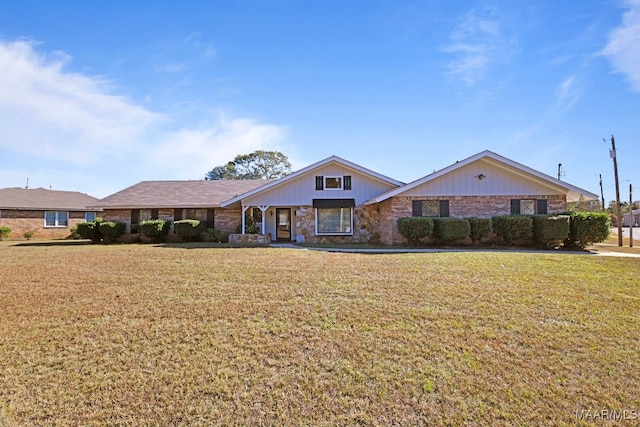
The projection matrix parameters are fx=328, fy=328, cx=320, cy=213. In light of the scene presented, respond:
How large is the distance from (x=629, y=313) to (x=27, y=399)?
28.8ft

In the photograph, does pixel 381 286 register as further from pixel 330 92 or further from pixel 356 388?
pixel 330 92

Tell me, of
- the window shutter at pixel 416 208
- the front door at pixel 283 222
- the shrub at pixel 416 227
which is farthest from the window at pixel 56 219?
the window shutter at pixel 416 208

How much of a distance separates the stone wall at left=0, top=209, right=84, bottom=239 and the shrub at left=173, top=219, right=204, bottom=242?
12.1m

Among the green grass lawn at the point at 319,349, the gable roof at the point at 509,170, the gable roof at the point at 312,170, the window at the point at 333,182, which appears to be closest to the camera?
the green grass lawn at the point at 319,349

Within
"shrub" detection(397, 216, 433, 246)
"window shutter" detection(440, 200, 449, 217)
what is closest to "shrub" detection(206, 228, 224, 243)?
"shrub" detection(397, 216, 433, 246)

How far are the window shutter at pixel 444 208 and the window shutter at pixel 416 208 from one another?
3.35 feet

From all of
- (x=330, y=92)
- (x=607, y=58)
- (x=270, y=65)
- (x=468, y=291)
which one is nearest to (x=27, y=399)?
(x=468, y=291)

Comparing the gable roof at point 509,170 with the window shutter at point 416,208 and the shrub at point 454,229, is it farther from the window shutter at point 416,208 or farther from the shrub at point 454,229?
the shrub at point 454,229

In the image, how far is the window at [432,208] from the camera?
16.0m

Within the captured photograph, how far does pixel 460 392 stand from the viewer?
3.61 meters

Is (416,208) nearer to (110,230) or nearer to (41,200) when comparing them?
(110,230)

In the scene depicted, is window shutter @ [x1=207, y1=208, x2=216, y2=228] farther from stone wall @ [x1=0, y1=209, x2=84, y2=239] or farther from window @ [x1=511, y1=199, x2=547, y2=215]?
window @ [x1=511, y1=199, x2=547, y2=215]

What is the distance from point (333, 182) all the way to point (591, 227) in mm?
11702

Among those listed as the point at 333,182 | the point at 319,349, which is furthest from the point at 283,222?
the point at 319,349
